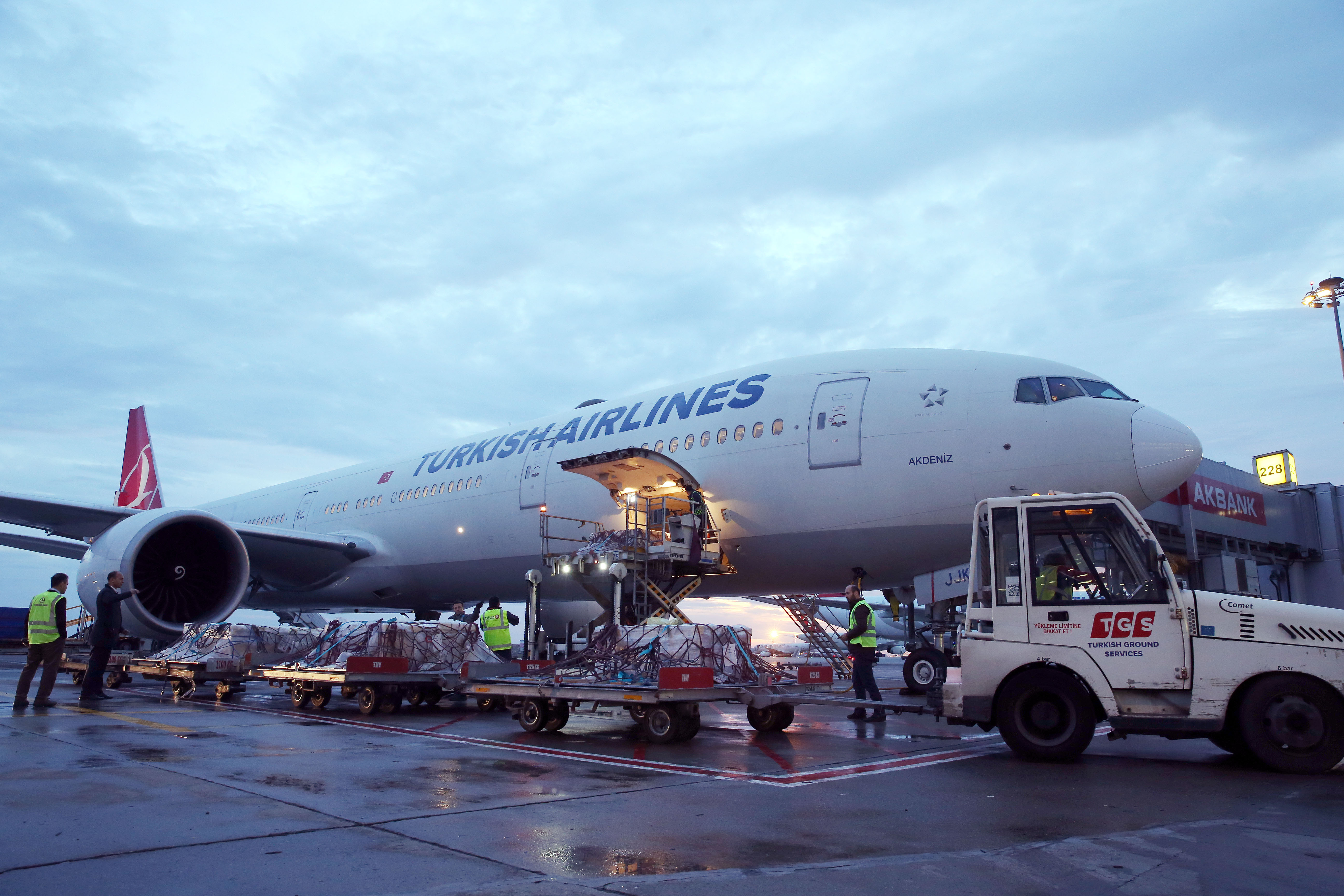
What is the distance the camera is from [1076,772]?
6.34m

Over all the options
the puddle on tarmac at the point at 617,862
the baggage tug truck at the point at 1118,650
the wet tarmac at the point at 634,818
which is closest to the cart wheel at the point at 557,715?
the wet tarmac at the point at 634,818

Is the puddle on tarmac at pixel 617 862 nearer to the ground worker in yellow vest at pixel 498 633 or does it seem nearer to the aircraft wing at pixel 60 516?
the ground worker in yellow vest at pixel 498 633

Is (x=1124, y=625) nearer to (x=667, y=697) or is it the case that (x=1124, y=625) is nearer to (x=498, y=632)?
(x=667, y=697)

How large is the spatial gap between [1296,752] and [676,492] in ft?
23.8

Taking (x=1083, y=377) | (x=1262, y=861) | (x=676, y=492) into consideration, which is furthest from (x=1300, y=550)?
(x=1262, y=861)

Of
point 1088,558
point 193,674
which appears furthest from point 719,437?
point 193,674

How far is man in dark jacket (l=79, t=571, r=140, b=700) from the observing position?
10.9 meters

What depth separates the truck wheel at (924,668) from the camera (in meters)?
10.8

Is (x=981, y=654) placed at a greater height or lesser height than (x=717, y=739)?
greater

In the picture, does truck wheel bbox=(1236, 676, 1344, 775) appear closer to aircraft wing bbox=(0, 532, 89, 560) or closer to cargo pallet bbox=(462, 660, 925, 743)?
cargo pallet bbox=(462, 660, 925, 743)

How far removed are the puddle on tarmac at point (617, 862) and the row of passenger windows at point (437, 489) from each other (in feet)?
38.6

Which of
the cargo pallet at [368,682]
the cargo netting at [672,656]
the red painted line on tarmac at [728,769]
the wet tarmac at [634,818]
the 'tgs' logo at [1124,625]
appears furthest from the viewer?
the cargo pallet at [368,682]

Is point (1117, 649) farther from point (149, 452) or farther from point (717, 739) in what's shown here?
point (149, 452)

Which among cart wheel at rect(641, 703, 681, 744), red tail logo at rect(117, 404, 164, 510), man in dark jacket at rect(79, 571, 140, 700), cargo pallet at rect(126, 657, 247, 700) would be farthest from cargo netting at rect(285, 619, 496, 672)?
red tail logo at rect(117, 404, 164, 510)
